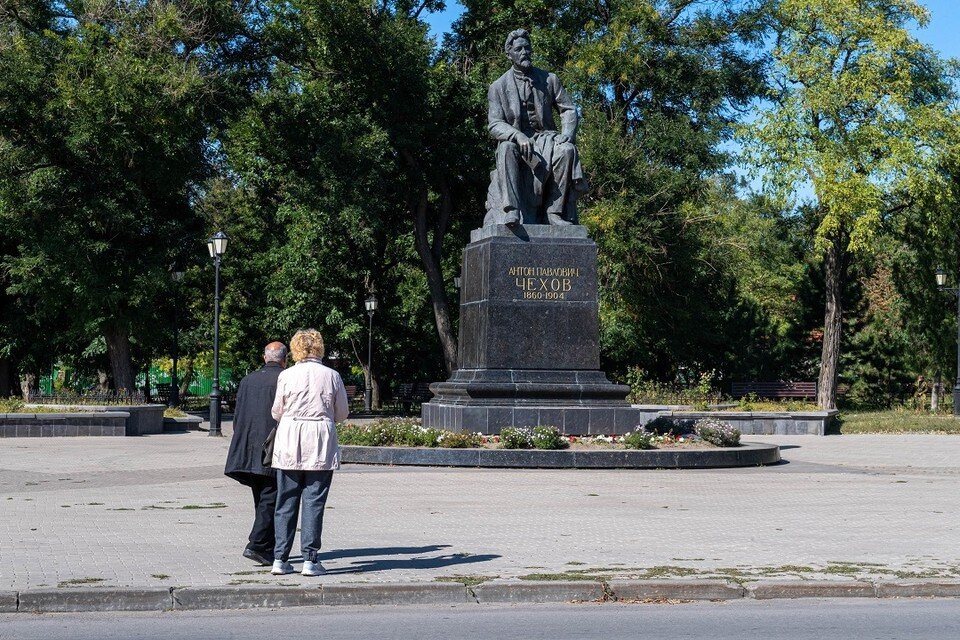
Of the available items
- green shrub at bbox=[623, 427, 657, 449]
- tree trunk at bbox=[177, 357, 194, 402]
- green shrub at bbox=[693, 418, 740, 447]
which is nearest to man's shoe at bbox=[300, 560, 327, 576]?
green shrub at bbox=[623, 427, 657, 449]

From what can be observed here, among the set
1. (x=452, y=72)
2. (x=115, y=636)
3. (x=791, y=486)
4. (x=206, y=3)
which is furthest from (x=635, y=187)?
(x=115, y=636)

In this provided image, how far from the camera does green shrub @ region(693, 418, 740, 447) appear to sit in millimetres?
19641

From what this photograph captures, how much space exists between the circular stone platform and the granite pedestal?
157 cm

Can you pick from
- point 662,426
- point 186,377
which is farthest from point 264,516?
point 186,377

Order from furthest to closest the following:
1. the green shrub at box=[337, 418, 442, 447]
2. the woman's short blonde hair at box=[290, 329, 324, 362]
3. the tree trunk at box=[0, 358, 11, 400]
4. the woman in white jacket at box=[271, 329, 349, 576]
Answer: the tree trunk at box=[0, 358, 11, 400]
the green shrub at box=[337, 418, 442, 447]
the woman's short blonde hair at box=[290, 329, 324, 362]
the woman in white jacket at box=[271, 329, 349, 576]

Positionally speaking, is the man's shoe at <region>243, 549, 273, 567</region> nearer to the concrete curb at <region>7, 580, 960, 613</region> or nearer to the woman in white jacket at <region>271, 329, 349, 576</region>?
the woman in white jacket at <region>271, 329, 349, 576</region>

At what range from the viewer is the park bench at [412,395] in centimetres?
4475

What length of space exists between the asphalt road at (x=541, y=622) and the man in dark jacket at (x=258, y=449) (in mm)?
1126

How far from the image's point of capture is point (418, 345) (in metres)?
50.4

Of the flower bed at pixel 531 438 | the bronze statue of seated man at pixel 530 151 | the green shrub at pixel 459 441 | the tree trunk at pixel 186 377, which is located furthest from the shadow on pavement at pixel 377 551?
the tree trunk at pixel 186 377

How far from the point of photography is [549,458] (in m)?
18.0

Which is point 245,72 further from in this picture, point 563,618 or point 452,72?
point 563,618

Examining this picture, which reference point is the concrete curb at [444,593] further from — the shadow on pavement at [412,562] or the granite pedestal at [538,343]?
the granite pedestal at [538,343]

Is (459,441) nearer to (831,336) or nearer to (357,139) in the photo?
(357,139)
